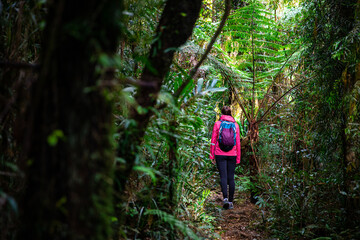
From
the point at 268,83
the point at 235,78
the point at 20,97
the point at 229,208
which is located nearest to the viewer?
the point at 20,97

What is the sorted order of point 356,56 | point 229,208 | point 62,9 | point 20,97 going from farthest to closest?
point 229,208, point 356,56, point 20,97, point 62,9

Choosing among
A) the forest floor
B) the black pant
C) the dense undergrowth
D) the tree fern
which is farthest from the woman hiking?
the tree fern

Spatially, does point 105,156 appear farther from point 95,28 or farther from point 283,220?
point 283,220

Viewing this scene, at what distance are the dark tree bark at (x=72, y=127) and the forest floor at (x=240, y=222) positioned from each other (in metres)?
2.56

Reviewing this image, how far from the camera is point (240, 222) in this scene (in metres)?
3.55

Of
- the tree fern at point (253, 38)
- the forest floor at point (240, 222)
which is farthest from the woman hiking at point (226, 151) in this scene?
the tree fern at point (253, 38)

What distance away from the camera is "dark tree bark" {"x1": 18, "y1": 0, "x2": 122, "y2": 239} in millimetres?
812

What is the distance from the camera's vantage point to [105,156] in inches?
33.8

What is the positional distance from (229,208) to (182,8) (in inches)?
132

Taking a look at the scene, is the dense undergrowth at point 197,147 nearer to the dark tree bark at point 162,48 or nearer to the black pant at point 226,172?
the dark tree bark at point 162,48

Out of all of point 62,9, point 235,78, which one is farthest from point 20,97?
point 235,78

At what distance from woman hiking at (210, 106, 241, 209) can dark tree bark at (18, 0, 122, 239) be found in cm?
329

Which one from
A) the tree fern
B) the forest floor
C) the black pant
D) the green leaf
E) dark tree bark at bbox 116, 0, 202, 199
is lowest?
the forest floor

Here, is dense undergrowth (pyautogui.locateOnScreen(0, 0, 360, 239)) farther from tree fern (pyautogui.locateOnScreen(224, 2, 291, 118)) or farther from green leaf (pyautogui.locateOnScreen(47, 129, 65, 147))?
tree fern (pyautogui.locateOnScreen(224, 2, 291, 118))
